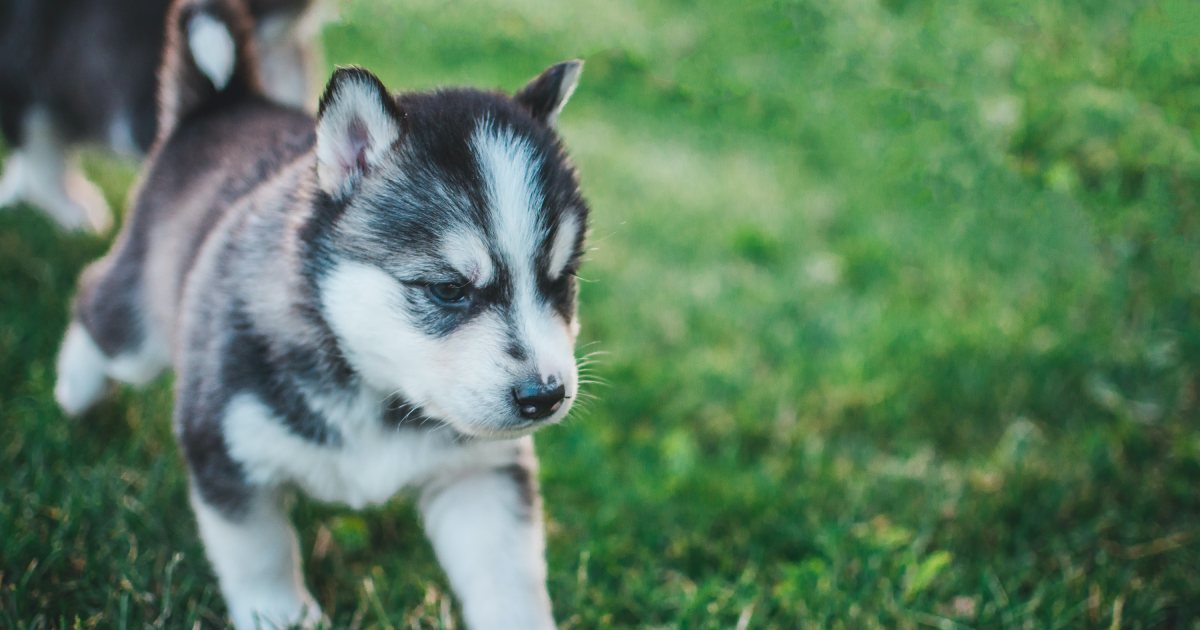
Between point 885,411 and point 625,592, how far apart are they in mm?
1685

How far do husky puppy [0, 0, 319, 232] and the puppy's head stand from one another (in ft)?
6.89

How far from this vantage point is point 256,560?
2.62m

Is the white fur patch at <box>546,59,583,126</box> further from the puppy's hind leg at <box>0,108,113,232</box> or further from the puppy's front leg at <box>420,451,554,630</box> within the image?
the puppy's hind leg at <box>0,108,113,232</box>

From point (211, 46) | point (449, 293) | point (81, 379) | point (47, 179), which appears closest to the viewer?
point (449, 293)

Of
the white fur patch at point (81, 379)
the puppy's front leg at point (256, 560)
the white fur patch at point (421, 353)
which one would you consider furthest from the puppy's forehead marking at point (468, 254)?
the white fur patch at point (81, 379)

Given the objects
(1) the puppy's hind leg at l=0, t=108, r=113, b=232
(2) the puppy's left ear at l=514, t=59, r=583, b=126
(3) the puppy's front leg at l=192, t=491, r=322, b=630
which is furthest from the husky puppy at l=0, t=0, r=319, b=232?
(3) the puppy's front leg at l=192, t=491, r=322, b=630

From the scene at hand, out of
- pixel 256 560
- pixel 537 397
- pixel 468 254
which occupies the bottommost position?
pixel 256 560

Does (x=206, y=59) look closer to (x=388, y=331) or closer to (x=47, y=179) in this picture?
(x=388, y=331)

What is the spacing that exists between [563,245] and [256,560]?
1.17 metres

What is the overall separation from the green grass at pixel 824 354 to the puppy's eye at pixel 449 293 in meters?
0.70

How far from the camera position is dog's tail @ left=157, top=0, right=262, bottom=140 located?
10.7 feet

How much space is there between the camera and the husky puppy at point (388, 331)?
2320mm

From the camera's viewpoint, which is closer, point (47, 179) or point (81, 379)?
point (81, 379)

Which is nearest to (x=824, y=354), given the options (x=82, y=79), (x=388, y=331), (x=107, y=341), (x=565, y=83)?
(x=565, y=83)
